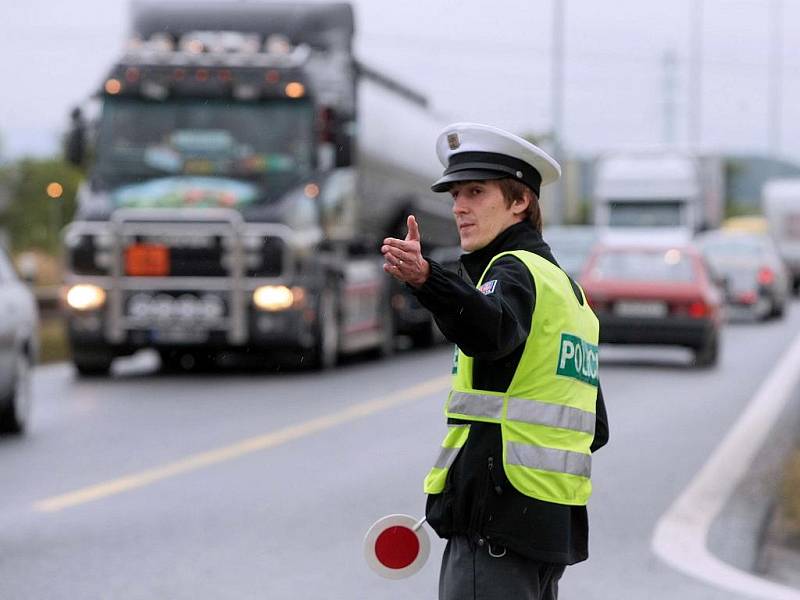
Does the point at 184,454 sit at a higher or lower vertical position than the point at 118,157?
lower

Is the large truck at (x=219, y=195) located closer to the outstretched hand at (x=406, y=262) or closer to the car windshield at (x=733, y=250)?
the outstretched hand at (x=406, y=262)

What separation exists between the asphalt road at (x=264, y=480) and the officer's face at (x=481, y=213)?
3.73m

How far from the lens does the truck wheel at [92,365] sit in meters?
20.2

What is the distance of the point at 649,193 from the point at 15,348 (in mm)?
29516

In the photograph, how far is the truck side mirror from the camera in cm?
1966

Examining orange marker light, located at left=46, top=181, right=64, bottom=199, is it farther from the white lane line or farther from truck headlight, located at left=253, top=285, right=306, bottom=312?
the white lane line

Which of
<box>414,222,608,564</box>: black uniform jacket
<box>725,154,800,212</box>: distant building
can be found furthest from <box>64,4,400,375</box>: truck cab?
<box>725,154,800,212</box>: distant building

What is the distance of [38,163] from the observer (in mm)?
93625

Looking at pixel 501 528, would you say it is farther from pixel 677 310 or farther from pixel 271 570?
pixel 677 310

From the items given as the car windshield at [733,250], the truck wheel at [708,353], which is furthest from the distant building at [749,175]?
the truck wheel at [708,353]

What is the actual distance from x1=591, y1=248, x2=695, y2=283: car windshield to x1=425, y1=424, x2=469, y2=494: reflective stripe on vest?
17.8 meters

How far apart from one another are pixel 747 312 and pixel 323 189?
20280 mm

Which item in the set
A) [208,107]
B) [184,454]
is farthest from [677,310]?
[184,454]

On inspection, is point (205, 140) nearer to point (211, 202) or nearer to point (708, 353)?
point (211, 202)
